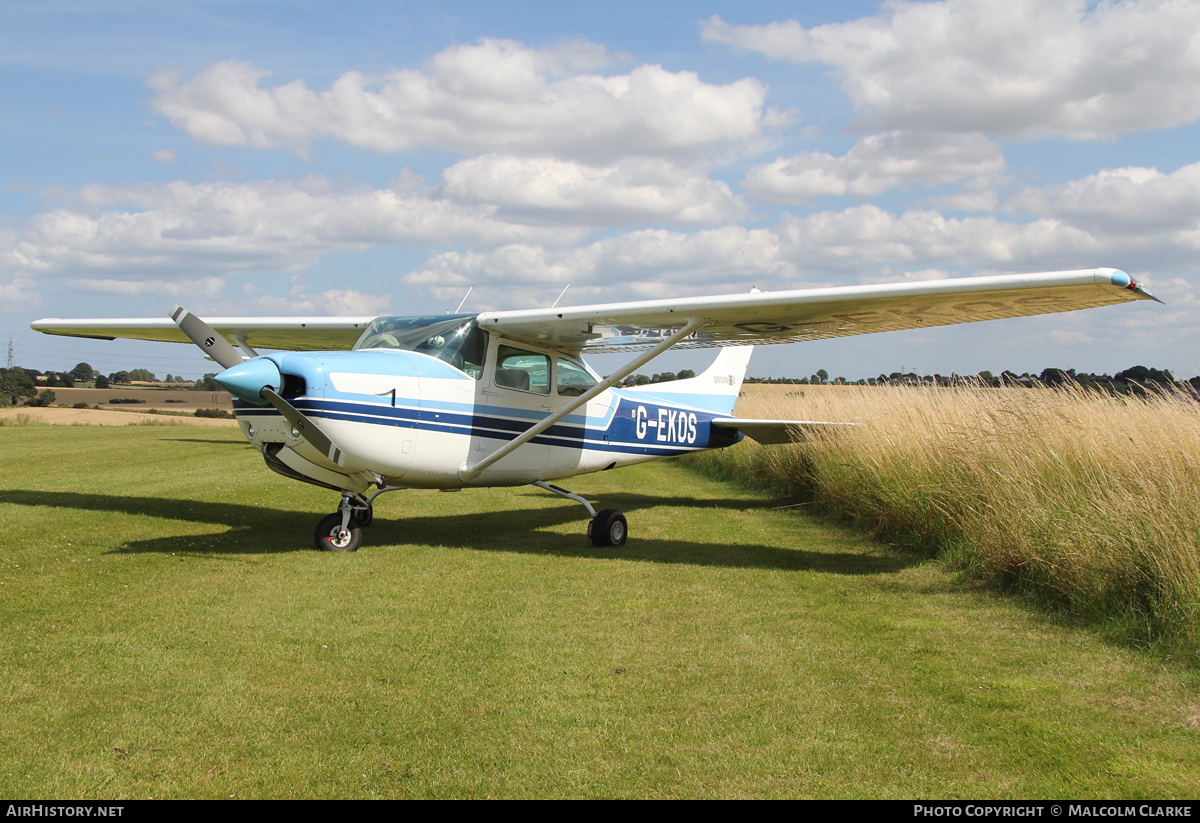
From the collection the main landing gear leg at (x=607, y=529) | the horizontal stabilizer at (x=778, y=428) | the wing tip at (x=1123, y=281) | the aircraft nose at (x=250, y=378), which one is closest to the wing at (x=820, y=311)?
the wing tip at (x=1123, y=281)

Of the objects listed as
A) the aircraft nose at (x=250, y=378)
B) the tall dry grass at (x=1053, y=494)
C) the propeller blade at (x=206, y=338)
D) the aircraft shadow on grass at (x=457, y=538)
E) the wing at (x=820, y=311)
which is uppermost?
the wing at (x=820, y=311)

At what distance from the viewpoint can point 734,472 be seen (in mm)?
17812

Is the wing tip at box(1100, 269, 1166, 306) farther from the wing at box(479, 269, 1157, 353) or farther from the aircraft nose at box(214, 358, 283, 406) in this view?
the aircraft nose at box(214, 358, 283, 406)

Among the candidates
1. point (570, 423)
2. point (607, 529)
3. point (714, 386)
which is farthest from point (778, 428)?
point (607, 529)

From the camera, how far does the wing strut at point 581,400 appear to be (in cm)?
848

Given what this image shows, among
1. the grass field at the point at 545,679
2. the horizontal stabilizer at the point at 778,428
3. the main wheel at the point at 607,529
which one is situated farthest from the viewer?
the horizontal stabilizer at the point at 778,428

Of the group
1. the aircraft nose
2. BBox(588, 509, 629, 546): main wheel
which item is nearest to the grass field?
BBox(588, 509, 629, 546): main wheel

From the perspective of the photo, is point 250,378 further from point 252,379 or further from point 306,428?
point 306,428

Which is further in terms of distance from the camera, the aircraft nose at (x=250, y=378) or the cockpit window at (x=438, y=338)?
the cockpit window at (x=438, y=338)

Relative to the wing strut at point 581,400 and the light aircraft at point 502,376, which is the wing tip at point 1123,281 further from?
the wing strut at point 581,400

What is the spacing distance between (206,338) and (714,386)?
320 inches

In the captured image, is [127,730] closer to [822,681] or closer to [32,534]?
[822,681]

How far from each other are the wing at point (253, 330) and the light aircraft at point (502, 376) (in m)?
0.07

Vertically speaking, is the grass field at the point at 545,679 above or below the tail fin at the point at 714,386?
below
